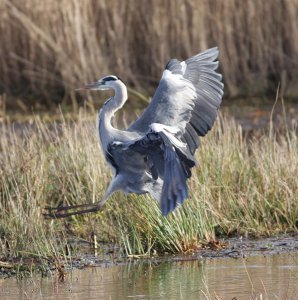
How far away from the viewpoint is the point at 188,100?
7008 millimetres

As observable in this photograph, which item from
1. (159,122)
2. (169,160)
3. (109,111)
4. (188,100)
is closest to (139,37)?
(109,111)

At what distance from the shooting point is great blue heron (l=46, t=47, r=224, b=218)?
6.77 m

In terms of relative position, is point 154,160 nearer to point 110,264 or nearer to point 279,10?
point 110,264

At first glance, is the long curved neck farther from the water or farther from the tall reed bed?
the tall reed bed

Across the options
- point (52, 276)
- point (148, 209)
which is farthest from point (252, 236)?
point (52, 276)

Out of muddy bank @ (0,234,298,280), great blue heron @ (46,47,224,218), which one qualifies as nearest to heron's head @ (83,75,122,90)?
great blue heron @ (46,47,224,218)

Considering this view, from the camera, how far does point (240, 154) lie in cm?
821

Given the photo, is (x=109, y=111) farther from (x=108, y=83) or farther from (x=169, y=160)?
(x=169, y=160)

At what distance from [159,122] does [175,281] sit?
1.22 m

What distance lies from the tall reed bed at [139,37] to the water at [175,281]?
7.21 m

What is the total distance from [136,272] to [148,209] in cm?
59

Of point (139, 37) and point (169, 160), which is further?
point (139, 37)

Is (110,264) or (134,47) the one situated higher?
(134,47)

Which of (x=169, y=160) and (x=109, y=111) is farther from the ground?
(x=109, y=111)
